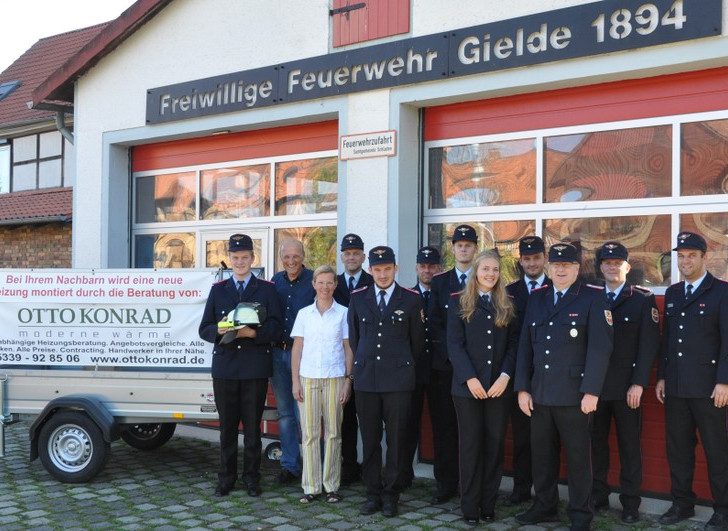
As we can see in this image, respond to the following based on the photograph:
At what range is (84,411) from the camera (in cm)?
685

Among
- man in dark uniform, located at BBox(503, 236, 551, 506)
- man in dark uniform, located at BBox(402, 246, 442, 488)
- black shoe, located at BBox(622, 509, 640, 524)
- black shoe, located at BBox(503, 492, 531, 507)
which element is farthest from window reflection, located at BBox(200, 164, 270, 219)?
black shoe, located at BBox(622, 509, 640, 524)

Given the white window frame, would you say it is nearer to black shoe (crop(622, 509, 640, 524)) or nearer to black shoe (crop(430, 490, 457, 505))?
black shoe (crop(622, 509, 640, 524))

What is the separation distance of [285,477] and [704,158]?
13.7ft

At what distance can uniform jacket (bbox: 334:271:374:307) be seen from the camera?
22.2ft

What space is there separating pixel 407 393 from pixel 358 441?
1.89m

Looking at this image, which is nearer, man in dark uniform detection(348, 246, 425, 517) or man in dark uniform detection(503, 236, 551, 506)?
man in dark uniform detection(348, 246, 425, 517)

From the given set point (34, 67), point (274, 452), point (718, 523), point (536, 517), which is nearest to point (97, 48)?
point (274, 452)

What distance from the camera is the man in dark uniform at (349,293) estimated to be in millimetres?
6801

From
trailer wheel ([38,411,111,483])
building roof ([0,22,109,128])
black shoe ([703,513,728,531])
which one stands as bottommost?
black shoe ([703,513,728,531])

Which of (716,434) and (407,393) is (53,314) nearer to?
(407,393)

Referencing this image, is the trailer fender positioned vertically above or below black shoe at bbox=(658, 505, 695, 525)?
above

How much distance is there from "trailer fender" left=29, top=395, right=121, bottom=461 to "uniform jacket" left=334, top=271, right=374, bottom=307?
82.5 inches

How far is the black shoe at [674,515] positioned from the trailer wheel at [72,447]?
14.2ft

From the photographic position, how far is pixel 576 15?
652 cm
